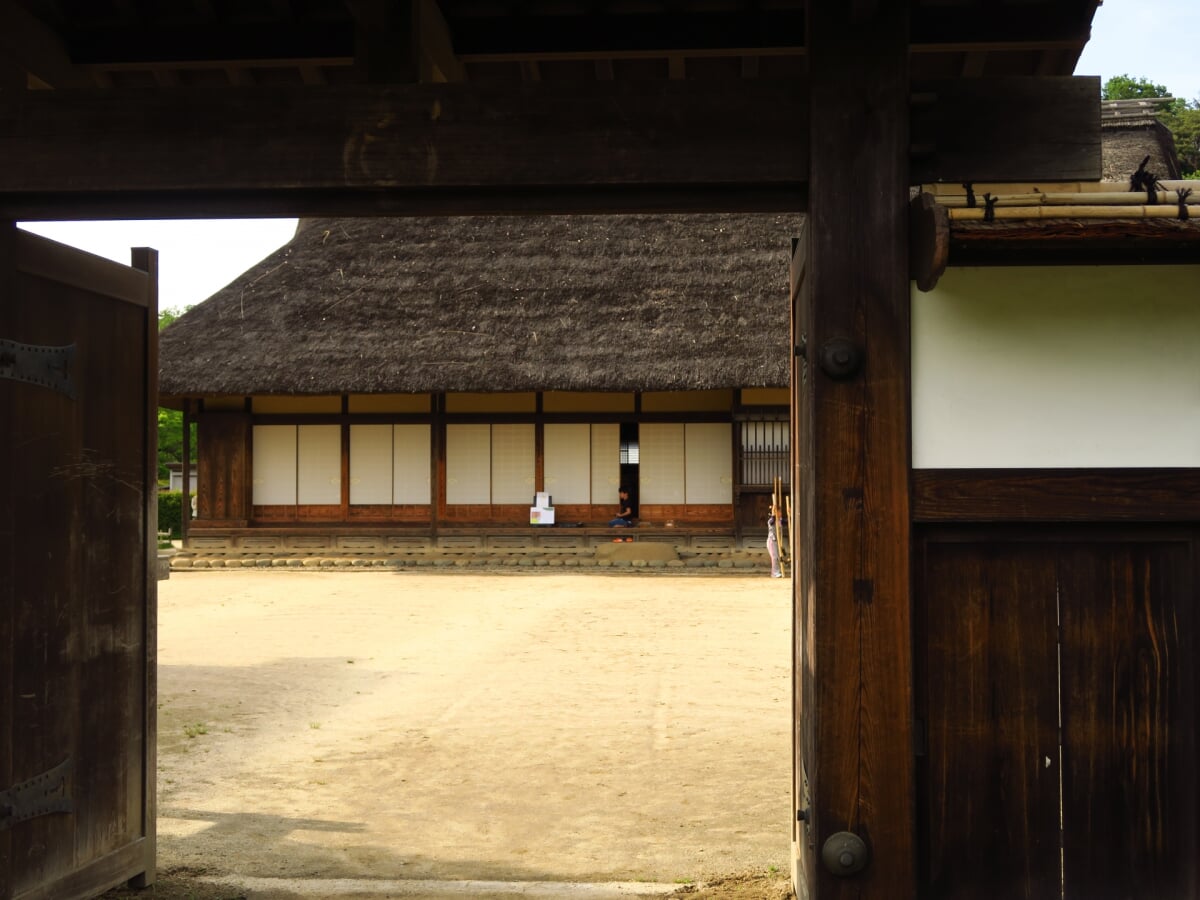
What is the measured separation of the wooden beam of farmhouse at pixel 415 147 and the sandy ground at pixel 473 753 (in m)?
2.51

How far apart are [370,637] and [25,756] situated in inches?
319

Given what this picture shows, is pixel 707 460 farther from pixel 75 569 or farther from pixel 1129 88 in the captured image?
pixel 1129 88

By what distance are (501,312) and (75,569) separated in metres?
16.0

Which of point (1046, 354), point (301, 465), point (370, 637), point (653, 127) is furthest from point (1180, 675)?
point (301, 465)

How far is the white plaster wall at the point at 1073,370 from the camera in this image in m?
3.17

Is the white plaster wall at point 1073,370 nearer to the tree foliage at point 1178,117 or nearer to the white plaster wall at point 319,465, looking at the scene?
the white plaster wall at point 319,465

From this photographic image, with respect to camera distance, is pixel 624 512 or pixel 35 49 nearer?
pixel 35 49

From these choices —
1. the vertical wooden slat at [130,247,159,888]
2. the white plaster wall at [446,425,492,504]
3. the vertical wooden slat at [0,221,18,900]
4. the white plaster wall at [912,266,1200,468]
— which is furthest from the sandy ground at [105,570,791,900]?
the white plaster wall at [446,425,492,504]

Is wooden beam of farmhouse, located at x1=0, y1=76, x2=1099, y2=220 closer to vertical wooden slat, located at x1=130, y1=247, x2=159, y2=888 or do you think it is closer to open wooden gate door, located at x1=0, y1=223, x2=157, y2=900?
open wooden gate door, located at x1=0, y1=223, x2=157, y2=900

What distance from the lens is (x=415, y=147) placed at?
11.0ft

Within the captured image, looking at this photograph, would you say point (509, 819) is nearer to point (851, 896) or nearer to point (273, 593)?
point (851, 896)

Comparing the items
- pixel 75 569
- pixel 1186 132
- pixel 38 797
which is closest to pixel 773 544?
pixel 75 569

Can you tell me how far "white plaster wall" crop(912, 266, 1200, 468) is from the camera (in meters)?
3.17

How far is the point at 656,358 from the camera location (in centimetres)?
1805
